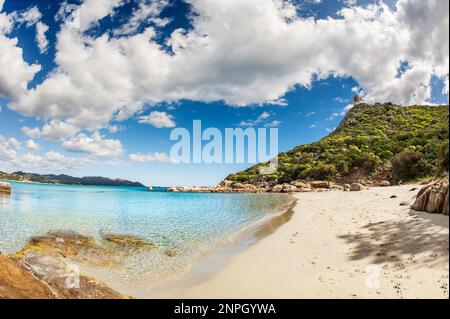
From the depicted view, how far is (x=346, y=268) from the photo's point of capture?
7.93 m

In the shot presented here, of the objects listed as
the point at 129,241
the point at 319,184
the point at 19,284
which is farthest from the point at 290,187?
the point at 19,284

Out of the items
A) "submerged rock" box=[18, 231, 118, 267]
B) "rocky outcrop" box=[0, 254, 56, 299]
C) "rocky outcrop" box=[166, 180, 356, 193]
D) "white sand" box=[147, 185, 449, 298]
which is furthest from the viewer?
"rocky outcrop" box=[166, 180, 356, 193]

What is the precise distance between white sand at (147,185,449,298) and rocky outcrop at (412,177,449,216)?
0.60 meters

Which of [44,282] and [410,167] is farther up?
[410,167]

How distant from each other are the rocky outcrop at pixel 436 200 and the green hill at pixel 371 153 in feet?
87.6

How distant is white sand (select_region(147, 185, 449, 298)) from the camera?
619 centimetres

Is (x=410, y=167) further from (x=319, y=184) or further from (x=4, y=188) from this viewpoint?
(x=4, y=188)

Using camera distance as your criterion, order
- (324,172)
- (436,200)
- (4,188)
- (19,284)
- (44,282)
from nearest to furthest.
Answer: (19,284)
(44,282)
(436,200)
(4,188)
(324,172)

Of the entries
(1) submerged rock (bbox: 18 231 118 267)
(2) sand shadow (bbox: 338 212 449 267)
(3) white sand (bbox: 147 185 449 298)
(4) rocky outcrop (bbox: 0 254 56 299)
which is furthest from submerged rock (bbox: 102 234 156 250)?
(2) sand shadow (bbox: 338 212 449 267)

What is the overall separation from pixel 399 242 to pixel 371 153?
62.0m

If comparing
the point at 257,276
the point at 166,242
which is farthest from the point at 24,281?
the point at 166,242

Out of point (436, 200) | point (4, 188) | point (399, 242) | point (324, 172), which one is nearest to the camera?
point (399, 242)

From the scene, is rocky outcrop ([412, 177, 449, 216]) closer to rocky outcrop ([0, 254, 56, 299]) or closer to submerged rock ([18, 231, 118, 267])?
rocky outcrop ([0, 254, 56, 299])
